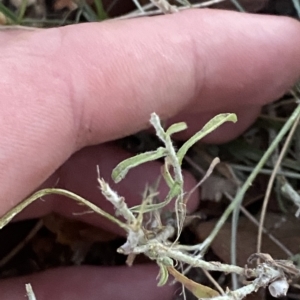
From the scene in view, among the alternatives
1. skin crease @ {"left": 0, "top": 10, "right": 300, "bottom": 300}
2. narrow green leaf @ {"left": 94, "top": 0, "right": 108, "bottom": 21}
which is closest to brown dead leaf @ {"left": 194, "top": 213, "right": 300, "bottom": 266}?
skin crease @ {"left": 0, "top": 10, "right": 300, "bottom": 300}

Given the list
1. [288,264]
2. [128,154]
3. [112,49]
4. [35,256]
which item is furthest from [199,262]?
[35,256]

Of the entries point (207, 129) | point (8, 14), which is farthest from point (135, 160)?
point (8, 14)

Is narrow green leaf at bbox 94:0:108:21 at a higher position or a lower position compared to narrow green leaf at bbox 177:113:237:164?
higher

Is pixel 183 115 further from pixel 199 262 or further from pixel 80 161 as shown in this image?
pixel 199 262

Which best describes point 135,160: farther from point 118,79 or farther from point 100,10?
point 100,10

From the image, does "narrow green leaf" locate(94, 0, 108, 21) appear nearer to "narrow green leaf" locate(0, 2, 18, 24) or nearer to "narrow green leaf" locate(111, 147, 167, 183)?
"narrow green leaf" locate(0, 2, 18, 24)

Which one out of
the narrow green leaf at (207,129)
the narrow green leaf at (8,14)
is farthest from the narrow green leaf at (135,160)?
the narrow green leaf at (8,14)
